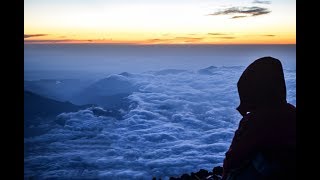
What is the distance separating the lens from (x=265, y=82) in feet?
7.35

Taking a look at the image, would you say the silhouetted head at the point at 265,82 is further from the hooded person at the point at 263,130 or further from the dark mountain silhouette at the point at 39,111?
the dark mountain silhouette at the point at 39,111

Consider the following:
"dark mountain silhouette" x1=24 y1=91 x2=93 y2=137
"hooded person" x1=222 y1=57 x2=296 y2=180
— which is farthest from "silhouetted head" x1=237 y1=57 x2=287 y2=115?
"dark mountain silhouette" x1=24 y1=91 x2=93 y2=137

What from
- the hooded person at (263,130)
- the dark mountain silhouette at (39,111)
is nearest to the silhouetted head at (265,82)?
the hooded person at (263,130)

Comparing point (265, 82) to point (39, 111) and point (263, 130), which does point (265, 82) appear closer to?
point (263, 130)

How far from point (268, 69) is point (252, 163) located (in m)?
0.62

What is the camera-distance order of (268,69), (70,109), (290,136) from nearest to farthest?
1. (290,136)
2. (268,69)
3. (70,109)

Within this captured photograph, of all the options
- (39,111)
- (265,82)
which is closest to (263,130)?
(265,82)

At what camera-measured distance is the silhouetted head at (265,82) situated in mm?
2229

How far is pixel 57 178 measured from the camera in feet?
62.4

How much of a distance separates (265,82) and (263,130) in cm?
34

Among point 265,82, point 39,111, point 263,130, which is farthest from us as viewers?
point 39,111

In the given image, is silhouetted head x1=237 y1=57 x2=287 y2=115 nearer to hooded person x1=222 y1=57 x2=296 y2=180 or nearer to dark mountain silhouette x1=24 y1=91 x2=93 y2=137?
hooded person x1=222 y1=57 x2=296 y2=180
